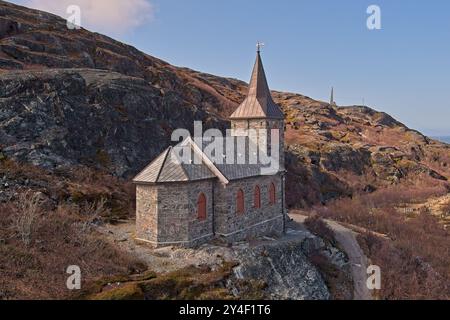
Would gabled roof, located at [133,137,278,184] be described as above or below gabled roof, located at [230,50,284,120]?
below

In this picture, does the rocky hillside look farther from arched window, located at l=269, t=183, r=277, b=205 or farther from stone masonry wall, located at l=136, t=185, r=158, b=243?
arched window, located at l=269, t=183, r=277, b=205

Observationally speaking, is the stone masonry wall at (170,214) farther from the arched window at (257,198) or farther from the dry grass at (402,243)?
the dry grass at (402,243)

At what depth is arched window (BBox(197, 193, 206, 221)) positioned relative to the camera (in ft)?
86.8

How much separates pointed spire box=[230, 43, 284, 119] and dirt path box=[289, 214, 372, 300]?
12.2 metres

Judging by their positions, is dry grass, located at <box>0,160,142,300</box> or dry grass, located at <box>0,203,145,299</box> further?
dry grass, located at <box>0,160,142,300</box>

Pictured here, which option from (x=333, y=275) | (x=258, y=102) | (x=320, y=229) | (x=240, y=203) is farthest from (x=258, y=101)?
(x=333, y=275)

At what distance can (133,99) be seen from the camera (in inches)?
1892

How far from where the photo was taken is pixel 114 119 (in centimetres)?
4409

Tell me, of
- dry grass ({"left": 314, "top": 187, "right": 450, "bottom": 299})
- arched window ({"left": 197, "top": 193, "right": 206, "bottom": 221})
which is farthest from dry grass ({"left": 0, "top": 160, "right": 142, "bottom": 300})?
dry grass ({"left": 314, "top": 187, "right": 450, "bottom": 299})

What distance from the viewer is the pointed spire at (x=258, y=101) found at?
33062 mm

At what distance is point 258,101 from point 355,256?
1566 centimetres

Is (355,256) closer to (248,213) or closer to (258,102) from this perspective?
(248,213)
